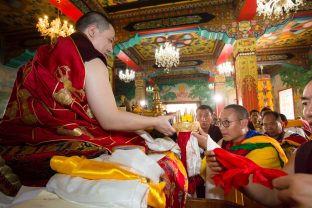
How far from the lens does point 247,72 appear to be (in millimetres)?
6703

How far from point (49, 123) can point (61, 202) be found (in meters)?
0.49

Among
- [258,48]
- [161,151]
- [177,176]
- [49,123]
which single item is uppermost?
[258,48]

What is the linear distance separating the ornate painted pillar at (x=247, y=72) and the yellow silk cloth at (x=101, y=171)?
243 inches

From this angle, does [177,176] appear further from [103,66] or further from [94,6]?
[94,6]

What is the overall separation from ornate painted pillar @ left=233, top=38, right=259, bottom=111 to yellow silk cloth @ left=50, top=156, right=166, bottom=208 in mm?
6165

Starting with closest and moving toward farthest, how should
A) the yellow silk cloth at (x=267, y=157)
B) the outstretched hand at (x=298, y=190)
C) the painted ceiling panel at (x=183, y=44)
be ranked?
the outstretched hand at (x=298, y=190) < the yellow silk cloth at (x=267, y=157) < the painted ceiling panel at (x=183, y=44)

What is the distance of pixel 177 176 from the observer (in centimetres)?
138

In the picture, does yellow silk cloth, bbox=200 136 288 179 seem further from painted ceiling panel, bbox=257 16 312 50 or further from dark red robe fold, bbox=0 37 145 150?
painted ceiling panel, bbox=257 16 312 50

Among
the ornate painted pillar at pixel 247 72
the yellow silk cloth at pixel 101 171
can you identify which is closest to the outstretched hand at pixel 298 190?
the yellow silk cloth at pixel 101 171

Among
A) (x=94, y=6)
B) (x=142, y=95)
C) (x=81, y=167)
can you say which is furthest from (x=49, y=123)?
(x=142, y=95)

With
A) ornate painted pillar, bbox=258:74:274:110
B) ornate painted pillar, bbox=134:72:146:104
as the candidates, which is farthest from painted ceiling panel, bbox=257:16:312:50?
ornate painted pillar, bbox=134:72:146:104

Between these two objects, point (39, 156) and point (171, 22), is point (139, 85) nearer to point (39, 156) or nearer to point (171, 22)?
point (171, 22)

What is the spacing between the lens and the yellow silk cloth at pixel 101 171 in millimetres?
955

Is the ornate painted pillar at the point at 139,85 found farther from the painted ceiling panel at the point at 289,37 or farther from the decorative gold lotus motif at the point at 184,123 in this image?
the decorative gold lotus motif at the point at 184,123
